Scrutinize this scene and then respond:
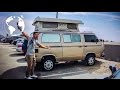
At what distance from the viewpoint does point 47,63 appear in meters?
4.65

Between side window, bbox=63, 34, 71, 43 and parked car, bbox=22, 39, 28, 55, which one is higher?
→ side window, bbox=63, 34, 71, 43

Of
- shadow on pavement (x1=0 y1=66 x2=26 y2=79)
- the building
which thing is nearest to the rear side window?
the building

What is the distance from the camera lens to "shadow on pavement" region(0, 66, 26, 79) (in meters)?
4.56

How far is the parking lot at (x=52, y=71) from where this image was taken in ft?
15.0

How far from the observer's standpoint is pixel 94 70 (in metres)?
4.75

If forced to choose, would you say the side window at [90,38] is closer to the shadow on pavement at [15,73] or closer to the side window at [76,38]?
the side window at [76,38]

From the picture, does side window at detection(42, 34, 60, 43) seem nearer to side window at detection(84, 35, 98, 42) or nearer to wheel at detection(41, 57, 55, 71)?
wheel at detection(41, 57, 55, 71)

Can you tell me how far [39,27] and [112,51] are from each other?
182 centimetres

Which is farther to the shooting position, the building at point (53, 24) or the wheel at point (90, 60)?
the wheel at point (90, 60)

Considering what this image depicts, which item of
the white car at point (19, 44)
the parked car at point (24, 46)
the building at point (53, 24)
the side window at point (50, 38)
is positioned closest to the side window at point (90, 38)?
the building at point (53, 24)

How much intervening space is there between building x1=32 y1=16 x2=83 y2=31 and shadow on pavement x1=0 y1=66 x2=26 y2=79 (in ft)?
3.24

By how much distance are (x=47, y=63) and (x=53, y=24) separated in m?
0.92
